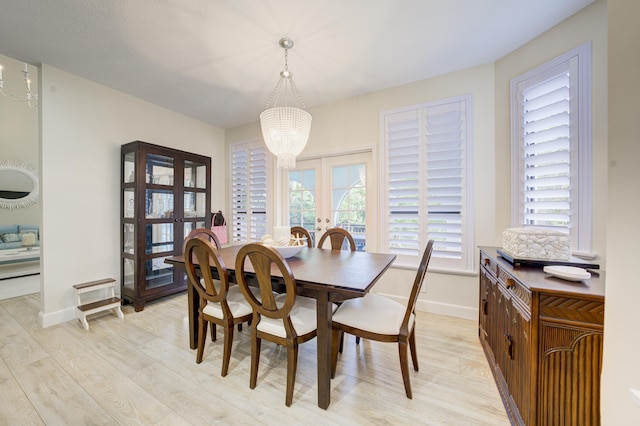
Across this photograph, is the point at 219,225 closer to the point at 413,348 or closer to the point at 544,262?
the point at 413,348

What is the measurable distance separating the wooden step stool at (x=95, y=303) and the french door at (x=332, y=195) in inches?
92.5

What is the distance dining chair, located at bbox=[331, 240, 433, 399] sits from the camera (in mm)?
1465

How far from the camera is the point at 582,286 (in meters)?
1.09

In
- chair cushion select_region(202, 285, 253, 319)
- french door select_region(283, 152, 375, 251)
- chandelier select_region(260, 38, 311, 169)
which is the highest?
chandelier select_region(260, 38, 311, 169)

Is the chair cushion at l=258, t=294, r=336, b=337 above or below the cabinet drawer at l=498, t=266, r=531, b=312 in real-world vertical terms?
below

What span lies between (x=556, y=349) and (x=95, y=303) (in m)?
3.85

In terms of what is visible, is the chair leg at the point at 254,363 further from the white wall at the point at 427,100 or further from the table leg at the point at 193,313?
the white wall at the point at 427,100

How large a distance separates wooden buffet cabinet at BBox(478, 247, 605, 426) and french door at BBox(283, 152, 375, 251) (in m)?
2.02

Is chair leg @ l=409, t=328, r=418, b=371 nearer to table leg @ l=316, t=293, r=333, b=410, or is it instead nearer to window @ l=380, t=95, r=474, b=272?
table leg @ l=316, t=293, r=333, b=410

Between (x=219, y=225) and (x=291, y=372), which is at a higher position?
(x=219, y=225)

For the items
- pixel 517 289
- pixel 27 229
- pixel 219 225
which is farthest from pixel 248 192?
pixel 27 229

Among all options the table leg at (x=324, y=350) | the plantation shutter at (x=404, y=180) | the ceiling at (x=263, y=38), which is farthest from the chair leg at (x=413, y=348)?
the ceiling at (x=263, y=38)

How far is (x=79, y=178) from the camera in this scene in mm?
2711

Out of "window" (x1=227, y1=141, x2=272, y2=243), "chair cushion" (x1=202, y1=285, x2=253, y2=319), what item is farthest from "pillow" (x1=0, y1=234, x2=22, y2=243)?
"chair cushion" (x1=202, y1=285, x2=253, y2=319)
